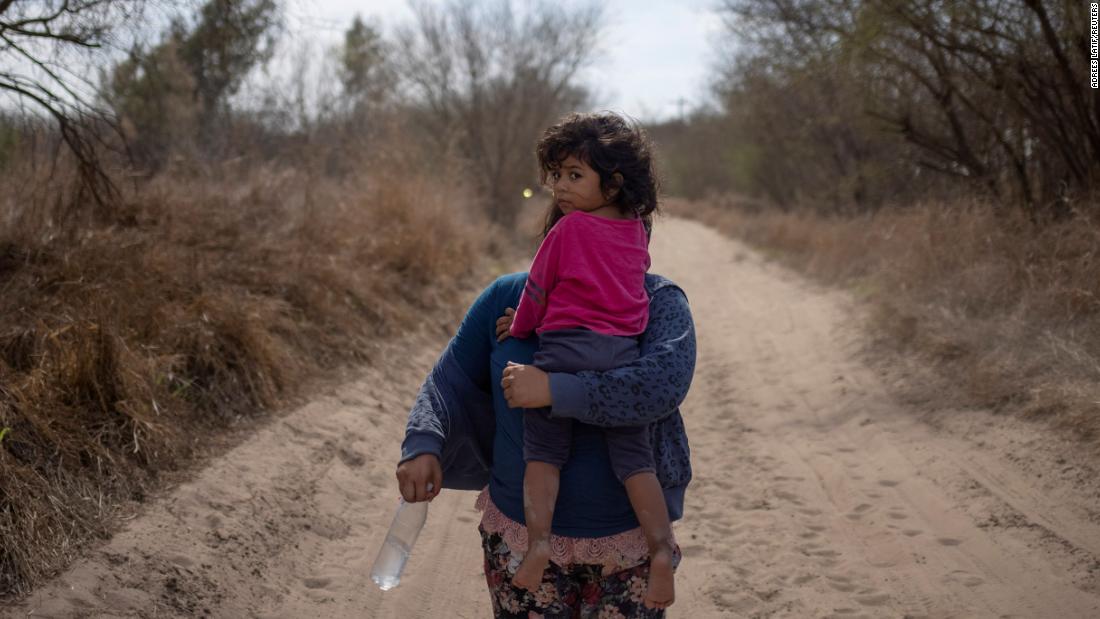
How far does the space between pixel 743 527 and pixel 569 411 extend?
3.25m

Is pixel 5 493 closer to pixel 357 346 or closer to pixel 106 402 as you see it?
pixel 106 402

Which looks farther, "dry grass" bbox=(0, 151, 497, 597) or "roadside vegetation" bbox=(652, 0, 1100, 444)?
"roadside vegetation" bbox=(652, 0, 1100, 444)

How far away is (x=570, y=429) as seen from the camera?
1.99 meters

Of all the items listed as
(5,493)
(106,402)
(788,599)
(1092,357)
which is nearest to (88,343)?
(106,402)

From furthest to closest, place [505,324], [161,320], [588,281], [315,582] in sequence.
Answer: [161,320], [315,582], [505,324], [588,281]

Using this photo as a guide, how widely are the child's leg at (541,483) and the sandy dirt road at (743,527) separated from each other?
2.07 meters

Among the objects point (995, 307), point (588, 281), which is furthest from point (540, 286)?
point (995, 307)

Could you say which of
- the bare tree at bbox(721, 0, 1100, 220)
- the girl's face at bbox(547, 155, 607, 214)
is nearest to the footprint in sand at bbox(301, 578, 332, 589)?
the girl's face at bbox(547, 155, 607, 214)

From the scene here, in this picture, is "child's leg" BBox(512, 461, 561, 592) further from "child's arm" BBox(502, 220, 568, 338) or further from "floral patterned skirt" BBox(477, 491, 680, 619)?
"child's arm" BBox(502, 220, 568, 338)

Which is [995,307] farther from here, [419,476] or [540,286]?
[419,476]

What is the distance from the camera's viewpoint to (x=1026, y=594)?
384 cm

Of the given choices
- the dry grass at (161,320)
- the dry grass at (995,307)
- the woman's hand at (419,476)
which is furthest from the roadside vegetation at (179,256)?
the dry grass at (995,307)

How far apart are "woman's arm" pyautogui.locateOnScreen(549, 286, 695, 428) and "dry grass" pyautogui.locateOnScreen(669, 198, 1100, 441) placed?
399 cm

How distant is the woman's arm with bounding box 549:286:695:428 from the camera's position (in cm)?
190
